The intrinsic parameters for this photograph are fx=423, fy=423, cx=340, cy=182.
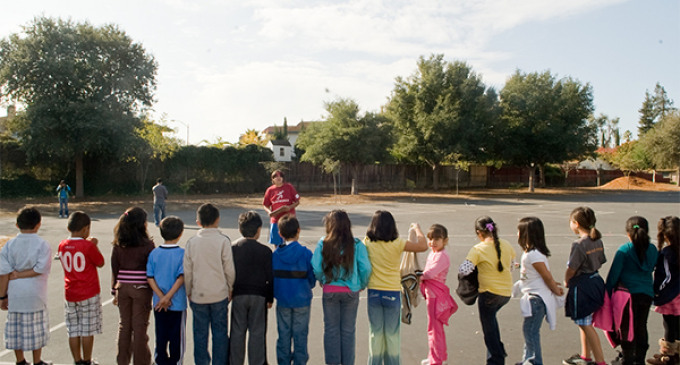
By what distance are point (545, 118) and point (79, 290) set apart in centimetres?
3635

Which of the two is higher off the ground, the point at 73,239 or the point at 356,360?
the point at 73,239

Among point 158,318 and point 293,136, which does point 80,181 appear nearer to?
point 158,318

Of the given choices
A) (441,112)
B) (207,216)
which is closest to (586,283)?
(207,216)

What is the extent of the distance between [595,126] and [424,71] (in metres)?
16.1

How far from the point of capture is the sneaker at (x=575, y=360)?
13.6ft

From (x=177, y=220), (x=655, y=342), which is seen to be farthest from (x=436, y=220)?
(x=177, y=220)

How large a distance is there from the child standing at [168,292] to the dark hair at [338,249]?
1347 millimetres

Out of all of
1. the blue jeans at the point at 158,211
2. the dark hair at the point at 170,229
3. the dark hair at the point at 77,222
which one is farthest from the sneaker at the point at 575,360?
the blue jeans at the point at 158,211

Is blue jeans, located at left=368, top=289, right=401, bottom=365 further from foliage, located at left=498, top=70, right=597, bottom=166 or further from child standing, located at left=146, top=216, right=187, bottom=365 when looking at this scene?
foliage, located at left=498, top=70, right=597, bottom=166

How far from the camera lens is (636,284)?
412cm

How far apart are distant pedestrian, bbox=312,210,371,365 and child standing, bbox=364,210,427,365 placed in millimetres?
140

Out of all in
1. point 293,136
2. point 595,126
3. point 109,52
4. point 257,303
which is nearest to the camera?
point 257,303

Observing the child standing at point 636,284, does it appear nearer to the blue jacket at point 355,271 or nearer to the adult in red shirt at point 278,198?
the blue jacket at point 355,271

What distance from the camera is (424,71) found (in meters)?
32.8
